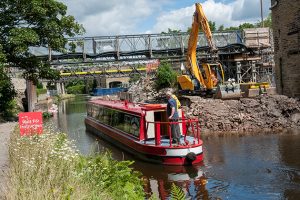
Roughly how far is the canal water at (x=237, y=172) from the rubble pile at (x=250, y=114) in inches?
115

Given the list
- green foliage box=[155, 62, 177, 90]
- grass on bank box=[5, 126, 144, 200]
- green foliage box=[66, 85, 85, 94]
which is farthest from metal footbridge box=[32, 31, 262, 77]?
green foliage box=[66, 85, 85, 94]

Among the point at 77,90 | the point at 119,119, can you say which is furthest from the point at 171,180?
the point at 77,90

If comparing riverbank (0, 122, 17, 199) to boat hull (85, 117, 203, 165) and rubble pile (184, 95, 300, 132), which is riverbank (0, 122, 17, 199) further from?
rubble pile (184, 95, 300, 132)

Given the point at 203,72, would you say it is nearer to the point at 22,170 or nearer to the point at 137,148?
the point at 137,148

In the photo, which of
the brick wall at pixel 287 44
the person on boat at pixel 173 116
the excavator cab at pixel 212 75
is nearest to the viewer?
the person on boat at pixel 173 116

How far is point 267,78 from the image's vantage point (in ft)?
130

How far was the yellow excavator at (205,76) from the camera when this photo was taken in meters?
Result: 27.1

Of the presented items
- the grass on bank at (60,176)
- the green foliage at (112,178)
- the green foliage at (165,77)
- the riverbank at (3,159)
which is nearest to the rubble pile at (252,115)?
the riverbank at (3,159)

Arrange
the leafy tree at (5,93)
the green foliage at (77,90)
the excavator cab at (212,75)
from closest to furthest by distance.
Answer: the leafy tree at (5,93)
the excavator cab at (212,75)
the green foliage at (77,90)

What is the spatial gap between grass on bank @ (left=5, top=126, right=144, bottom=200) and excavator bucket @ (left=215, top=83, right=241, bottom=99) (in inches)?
721

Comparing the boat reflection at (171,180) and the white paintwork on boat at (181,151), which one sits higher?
the white paintwork on boat at (181,151)

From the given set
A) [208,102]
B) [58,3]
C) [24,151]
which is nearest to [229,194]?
[24,151]

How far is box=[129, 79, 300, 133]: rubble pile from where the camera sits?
66.2 feet

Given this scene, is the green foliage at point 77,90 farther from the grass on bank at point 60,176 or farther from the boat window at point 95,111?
the grass on bank at point 60,176
